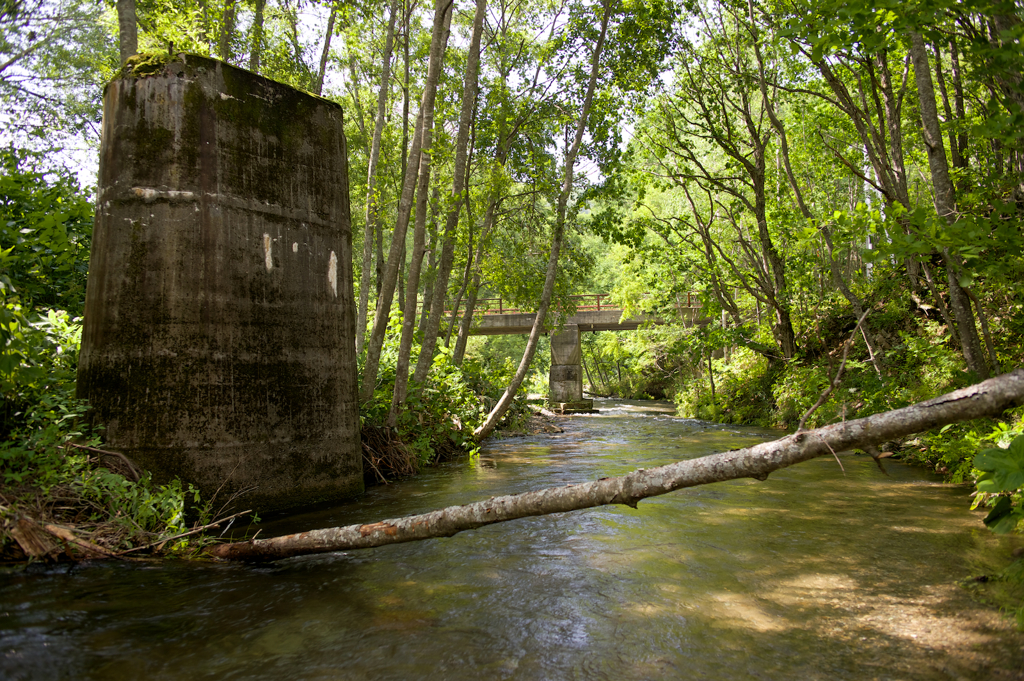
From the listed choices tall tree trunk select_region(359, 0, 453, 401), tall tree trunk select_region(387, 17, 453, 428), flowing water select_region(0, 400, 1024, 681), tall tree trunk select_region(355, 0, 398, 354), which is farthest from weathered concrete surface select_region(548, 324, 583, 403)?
flowing water select_region(0, 400, 1024, 681)

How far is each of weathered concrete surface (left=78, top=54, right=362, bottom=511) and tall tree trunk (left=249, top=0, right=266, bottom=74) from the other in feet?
25.4

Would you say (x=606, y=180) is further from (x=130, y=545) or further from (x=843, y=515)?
(x=130, y=545)

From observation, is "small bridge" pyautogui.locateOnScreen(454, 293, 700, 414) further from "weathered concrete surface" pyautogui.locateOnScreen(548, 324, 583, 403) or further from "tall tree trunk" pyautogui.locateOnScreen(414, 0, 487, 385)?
"tall tree trunk" pyautogui.locateOnScreen(414, 0, 487, 385)

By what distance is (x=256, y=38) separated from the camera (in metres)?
13.0

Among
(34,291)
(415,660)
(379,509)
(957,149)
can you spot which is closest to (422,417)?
(379,509)

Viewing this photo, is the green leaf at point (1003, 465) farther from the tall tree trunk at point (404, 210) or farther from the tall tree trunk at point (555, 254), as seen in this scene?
the tall tree trunk at point (555, 254)

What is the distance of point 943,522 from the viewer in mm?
5992

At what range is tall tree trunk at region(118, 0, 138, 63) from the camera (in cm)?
850

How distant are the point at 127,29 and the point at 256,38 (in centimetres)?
491

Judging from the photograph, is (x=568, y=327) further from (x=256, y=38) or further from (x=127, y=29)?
(x=127, y=29)

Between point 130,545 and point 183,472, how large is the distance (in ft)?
2.66

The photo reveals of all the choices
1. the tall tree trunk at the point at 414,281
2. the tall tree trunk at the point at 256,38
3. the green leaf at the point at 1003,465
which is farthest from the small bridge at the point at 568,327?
the green leaf at the point at 1003,465

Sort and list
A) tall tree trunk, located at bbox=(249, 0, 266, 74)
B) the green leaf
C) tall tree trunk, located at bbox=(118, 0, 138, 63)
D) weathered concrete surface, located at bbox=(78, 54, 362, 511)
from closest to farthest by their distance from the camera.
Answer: the green leaf, weathered concrete surface, located at bbox=(78, 54, 362, 511), tall tree trunk, located at bbox=(118, 0, 138, 63), tall tree trunk, located at bbox=(249, 0, 266, 74)

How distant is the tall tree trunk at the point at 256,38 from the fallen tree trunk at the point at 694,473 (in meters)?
11.7
